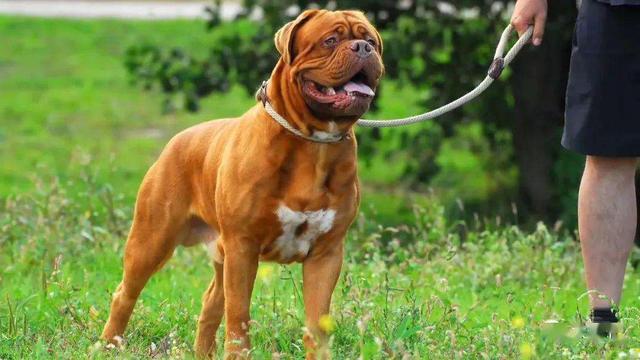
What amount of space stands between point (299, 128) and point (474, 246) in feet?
8.10

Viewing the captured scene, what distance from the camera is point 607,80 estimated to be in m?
5.25

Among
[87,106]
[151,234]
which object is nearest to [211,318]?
[151,234]

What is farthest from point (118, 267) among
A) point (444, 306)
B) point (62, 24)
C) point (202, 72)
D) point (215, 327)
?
point (62, 24)

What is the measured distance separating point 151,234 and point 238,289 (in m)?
0.57

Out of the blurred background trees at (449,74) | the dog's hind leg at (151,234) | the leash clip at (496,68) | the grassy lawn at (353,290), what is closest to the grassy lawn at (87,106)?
the grassy lawn at (353,290)

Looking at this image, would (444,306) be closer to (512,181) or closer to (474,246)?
(474,246)

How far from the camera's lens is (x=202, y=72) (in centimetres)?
953

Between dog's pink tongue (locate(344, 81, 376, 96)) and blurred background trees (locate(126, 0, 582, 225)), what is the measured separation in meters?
4.07

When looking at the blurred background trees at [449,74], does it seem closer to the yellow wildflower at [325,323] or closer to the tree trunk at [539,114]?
the tree trunk at [539,114]

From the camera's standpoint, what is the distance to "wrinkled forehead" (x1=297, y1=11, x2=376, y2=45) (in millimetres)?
4734

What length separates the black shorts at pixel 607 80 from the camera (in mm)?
5219

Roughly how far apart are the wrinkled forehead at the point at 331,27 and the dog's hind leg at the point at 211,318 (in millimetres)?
1157

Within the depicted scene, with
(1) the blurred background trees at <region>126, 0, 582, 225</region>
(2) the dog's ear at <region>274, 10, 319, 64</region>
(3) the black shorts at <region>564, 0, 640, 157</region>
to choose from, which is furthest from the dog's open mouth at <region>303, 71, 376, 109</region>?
(1) the blurred background trees at <region>126, 0, 582, 225</region>

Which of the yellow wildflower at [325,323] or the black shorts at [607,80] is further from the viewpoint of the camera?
the black shorts at [607,80]
